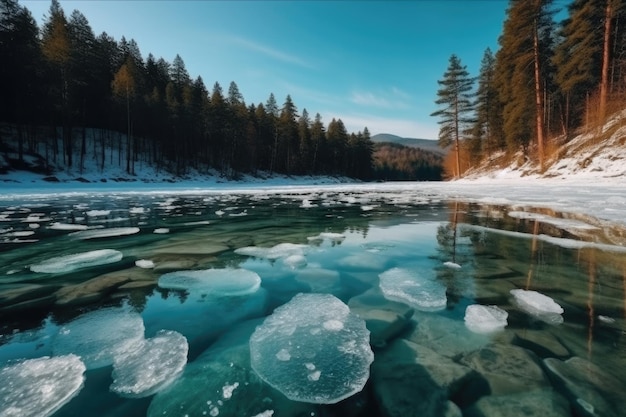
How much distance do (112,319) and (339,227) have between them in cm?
503

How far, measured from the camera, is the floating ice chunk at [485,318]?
2.25 m

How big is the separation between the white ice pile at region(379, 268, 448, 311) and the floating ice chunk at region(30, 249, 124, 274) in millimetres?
3791

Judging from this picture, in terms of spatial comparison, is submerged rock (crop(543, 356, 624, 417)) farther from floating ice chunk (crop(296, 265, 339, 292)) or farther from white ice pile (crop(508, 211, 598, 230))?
white ice pile (crop(508, 211, 598, 230))

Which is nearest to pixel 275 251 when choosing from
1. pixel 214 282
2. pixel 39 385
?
pixel 214 282

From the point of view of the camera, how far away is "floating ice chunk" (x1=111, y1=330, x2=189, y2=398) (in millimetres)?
1601

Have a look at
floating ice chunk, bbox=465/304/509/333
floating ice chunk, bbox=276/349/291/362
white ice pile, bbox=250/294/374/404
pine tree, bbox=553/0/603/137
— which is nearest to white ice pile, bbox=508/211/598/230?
floating ice chunk, bbox=465/304/509/333

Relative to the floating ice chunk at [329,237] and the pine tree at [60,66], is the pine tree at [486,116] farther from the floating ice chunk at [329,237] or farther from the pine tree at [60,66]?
the pine tree at [60,66]

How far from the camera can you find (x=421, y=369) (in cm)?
175

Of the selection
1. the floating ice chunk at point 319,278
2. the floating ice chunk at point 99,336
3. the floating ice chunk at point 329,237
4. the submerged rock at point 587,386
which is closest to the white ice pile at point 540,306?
the submerged rock at point 587,386

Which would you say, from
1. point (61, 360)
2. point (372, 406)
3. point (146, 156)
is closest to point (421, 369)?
point (372, 406)

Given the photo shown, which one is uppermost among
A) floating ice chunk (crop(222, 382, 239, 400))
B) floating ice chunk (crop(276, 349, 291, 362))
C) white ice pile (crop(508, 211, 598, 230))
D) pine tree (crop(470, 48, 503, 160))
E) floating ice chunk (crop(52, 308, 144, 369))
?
pine tree (crop(470, 48, 503, 160))

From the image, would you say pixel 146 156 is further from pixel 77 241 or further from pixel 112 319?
pixel 112 319

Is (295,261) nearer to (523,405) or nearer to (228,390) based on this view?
(228,390)

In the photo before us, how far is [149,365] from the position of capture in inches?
69.9
